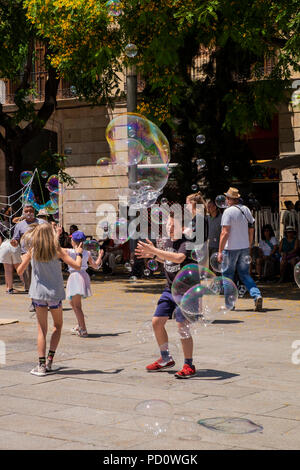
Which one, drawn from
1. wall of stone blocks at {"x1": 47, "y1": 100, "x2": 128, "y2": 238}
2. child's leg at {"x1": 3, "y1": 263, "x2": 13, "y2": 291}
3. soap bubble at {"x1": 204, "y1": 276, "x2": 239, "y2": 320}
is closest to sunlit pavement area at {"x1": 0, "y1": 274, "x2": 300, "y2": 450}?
soap bubble at {"x1": 204, "y1": 276, "x2": 239, "y2": 320}

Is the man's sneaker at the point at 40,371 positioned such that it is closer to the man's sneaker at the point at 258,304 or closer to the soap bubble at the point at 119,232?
the man's sneaker at the point at 258,304

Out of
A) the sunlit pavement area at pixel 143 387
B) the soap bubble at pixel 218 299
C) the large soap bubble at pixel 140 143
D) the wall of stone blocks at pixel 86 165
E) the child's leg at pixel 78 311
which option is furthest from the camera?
the wall of stone blocks at pixel 86 165

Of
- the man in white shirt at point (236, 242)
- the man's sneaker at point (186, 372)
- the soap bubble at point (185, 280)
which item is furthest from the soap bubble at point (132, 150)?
the man's sneaker at point (186, 372)

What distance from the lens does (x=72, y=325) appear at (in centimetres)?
1101

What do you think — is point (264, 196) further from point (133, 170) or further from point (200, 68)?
point (133, 170)

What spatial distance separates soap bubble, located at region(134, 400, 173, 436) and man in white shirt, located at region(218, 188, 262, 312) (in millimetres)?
6136

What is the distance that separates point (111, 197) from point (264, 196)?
5336mm

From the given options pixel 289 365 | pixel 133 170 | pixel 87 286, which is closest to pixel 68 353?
pixel 87 286

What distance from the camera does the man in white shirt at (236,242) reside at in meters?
12.3

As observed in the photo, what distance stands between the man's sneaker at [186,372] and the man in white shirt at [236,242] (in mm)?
4835

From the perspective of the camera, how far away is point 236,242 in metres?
12.3

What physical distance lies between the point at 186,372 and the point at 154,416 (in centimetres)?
157

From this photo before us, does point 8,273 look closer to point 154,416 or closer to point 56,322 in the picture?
point 56,322

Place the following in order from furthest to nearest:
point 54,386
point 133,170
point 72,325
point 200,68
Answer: point 200,68 → point 133,170 → point 72,325 → point 54,386
